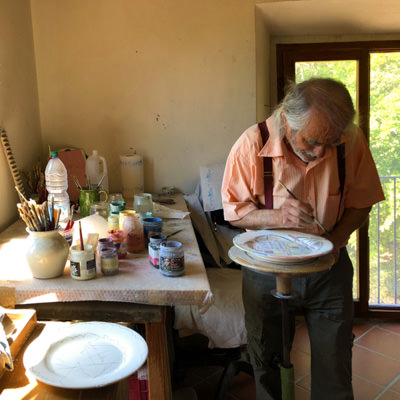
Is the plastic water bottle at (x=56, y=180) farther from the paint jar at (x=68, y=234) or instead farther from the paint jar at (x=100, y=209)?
the paint jar at (x=68, y=234)

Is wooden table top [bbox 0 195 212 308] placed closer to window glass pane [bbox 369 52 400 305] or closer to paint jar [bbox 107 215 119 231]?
paint jar [bbox 107 215 119 231]

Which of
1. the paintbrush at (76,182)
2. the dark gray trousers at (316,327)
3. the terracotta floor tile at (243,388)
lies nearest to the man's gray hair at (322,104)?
the dark gray trousers at (316,327)

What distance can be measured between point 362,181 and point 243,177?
0.44m

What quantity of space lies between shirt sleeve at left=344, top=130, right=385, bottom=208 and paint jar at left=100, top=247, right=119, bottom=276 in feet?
2.88

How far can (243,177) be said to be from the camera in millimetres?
1680

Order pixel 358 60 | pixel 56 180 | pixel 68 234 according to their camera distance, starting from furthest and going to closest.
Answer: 1. pixel 358 60
2. pixel 56 180
3. pixel 68 234

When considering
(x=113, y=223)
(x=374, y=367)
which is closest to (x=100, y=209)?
(x=113, y=223)

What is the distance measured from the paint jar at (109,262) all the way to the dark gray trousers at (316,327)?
19.4 inches

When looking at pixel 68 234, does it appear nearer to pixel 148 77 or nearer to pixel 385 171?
pixel 148 77

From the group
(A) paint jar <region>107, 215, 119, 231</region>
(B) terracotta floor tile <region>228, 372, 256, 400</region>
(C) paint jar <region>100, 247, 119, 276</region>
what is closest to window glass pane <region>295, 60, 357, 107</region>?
(A) paint jar <region>107, 215, 119, 231</region>

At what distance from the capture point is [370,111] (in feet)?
10.0

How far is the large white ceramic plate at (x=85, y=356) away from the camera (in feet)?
3.33

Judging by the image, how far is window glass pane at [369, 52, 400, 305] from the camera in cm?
303

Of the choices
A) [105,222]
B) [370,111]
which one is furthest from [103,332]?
[370,111]
